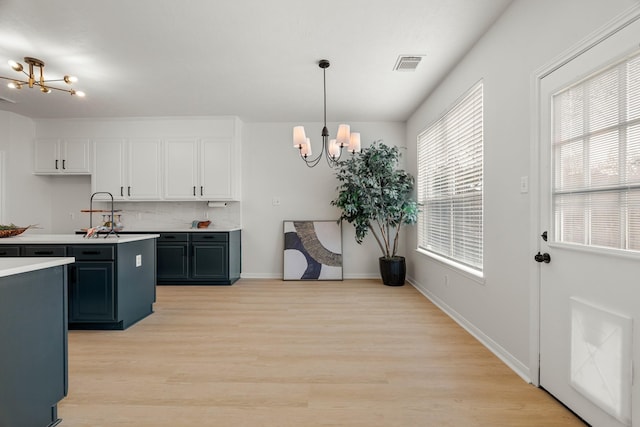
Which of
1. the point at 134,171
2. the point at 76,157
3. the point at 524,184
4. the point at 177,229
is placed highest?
the point at 76,157

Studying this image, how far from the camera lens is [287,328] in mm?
3025

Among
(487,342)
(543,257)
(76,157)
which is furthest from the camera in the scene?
(76,157)

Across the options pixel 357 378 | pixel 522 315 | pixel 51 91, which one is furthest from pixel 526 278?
pixel 51 91

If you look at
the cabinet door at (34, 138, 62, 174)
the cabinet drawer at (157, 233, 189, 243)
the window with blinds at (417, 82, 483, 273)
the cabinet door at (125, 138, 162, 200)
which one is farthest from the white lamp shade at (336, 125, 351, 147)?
the cabinet door at (34, 138, 62, 174)

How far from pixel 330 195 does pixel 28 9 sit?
403 centimetres

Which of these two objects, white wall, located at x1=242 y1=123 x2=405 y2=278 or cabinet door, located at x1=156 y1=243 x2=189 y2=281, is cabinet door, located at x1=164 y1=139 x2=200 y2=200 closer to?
white wall, located at x1=242 y1=123 x2=405 y2=278

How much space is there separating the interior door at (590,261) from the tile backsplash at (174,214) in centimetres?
446

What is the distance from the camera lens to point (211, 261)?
477 centimetres

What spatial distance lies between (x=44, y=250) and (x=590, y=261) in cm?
427

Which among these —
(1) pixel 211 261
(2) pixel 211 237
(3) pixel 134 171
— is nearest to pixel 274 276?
(1) pixel 211 261

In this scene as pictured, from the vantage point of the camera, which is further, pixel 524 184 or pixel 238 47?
pixel 238 47

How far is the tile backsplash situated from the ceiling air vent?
335 centimetres

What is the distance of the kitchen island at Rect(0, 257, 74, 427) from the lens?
138cm

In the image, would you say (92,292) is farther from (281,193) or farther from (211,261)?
(281,193)
